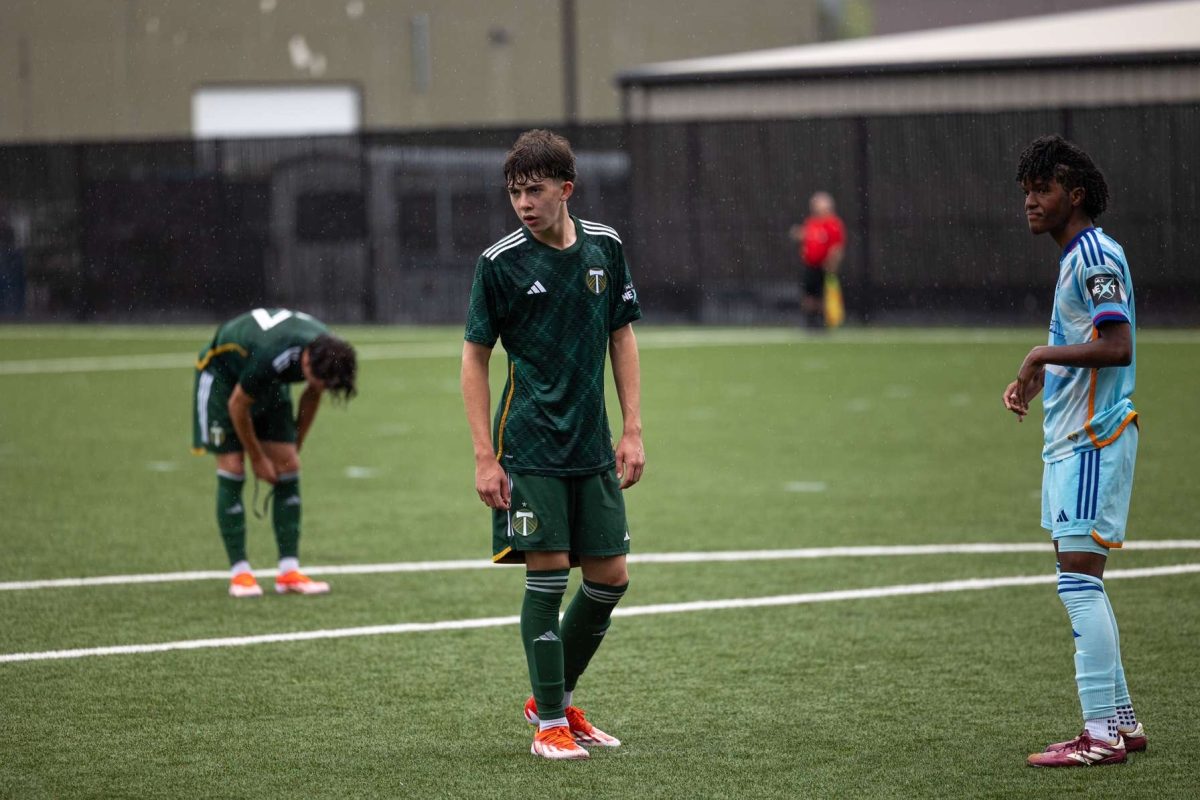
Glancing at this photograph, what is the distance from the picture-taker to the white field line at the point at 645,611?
23.7 feet

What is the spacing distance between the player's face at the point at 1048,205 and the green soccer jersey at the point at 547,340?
4.57 ft

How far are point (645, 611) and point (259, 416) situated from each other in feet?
7.15

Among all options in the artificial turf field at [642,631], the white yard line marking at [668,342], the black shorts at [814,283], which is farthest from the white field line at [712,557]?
the black shorts at [814,283]

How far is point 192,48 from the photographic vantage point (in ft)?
124

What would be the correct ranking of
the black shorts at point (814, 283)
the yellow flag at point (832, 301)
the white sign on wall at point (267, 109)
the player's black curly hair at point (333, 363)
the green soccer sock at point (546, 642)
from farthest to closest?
the white sign on wall at point (267, 109) < the yellow flag at point (832, 301) < the black shorts at point (814, 283) < the player's black curly hair at point (333, 363) < the green soccer sock at point (546, 642)

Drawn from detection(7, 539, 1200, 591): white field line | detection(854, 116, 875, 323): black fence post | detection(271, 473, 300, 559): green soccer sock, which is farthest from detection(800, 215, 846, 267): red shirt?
detection(271, 473, 300, 559): green soccer sock

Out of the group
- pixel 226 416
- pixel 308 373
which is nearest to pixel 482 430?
pixel 308 373

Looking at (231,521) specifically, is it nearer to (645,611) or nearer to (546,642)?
(645,611)

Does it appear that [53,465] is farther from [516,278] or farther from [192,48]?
[192,48]

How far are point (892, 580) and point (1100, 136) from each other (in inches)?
731

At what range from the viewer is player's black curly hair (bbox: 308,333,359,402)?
8.01m

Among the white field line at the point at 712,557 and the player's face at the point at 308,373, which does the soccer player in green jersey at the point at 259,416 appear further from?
the white field line at the point at 712,557

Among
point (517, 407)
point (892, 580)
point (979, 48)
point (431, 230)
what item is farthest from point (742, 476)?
point (979, 48)

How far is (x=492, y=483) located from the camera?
550 centimetres
